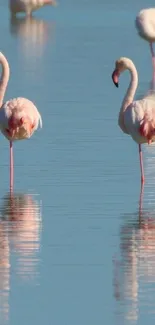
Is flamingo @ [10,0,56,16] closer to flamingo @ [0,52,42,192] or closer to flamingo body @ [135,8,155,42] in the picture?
flamingo body @ [135,8,155,42]

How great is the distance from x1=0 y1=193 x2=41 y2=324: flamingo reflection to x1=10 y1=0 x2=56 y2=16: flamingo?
22821mm

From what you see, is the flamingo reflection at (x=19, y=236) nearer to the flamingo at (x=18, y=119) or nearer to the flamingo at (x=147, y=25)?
the flamingo at (x=18, y=119)

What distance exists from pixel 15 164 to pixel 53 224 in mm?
2639

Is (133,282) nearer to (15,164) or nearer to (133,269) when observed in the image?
(133,269)

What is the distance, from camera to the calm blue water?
798 cm

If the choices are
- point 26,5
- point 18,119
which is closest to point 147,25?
point 26,5

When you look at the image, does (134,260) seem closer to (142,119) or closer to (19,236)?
(19,236)

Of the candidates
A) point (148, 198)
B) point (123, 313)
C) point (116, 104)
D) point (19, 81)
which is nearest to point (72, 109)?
point (116, 104)

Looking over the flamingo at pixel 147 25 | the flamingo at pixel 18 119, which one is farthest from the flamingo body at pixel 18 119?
the flamingo at pixel 147 25

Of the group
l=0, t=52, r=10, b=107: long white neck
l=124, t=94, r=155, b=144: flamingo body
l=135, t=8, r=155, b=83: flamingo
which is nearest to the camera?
l=124, t=94, r=155, b=144: flamingo body

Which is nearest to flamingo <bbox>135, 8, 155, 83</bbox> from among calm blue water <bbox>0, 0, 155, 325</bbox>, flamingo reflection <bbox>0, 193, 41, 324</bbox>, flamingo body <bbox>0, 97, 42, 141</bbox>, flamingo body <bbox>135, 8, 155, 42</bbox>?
flamingo body <bbox>135, 8, 155, 42</bbox>

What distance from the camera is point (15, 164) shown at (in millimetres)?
12734

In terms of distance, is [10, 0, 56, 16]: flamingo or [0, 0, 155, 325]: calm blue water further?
[10, 0, 56, 16]: flamingo

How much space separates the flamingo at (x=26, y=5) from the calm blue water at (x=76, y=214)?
1295 centimetres
